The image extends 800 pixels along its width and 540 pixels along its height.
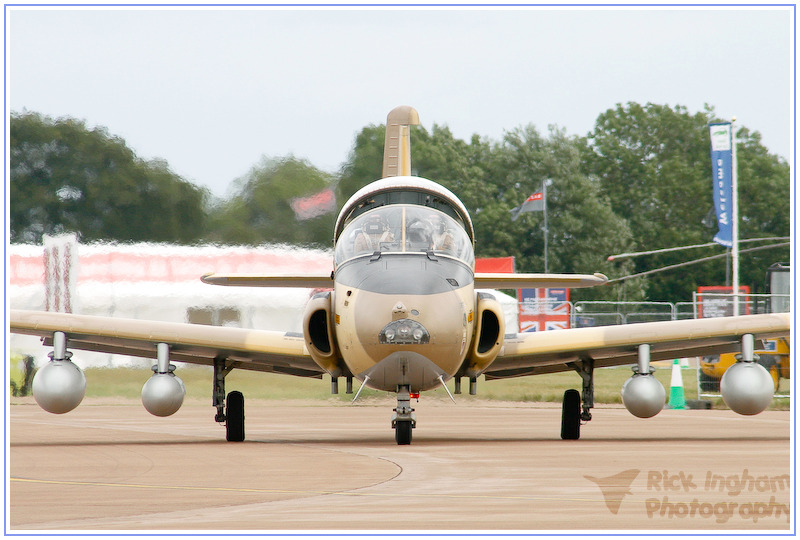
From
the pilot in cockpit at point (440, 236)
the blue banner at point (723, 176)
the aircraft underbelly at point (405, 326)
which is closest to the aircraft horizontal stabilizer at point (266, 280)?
the aircraft underbelly at point (405, 326)

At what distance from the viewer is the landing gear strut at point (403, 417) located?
13.3 meters

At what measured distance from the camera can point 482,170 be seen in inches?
1938

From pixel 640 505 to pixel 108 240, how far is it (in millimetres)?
15769

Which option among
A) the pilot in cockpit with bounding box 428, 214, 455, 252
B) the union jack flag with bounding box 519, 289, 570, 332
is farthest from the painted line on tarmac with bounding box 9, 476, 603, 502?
the union jack flag with bounding box 519, 289, 570, 332

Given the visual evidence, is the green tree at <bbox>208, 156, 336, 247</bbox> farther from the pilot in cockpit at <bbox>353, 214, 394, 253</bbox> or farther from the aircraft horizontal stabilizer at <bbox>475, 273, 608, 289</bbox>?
the pilot in cockpit at <bbox>353, 214, 394, 253</bbox>

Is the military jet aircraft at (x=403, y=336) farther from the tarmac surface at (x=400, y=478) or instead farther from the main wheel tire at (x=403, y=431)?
the tarmac surface at (x=400, y=478)

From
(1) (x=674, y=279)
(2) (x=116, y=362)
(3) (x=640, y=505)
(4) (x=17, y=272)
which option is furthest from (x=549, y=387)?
(1) (x=674, y=279)

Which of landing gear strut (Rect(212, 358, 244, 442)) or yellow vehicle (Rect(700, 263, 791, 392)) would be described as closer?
landing gear strut (Rect(212, 358, 244, 442))

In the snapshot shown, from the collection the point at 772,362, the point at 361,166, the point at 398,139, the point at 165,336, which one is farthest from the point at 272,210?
the point at 772,362

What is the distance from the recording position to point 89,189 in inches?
908

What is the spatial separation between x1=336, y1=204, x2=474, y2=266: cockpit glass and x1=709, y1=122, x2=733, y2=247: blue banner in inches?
594

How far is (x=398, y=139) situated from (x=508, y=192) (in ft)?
104

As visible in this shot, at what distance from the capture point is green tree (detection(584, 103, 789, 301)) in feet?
163

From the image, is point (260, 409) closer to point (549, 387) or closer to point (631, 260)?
point (549, 387)
